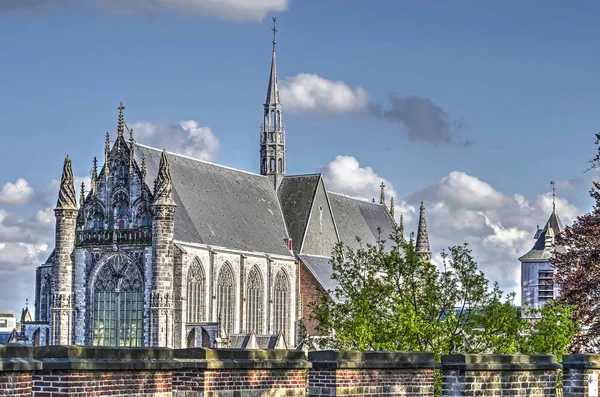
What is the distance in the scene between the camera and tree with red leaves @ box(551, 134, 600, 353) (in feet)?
104

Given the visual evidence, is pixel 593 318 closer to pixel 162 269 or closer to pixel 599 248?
pixel 599 248

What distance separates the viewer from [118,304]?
7056cm

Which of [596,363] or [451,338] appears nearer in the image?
[596,363]

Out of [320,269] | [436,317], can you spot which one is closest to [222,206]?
[320,269]

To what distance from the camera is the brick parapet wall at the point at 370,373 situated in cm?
1498

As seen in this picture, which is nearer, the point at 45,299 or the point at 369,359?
the point at 369,359

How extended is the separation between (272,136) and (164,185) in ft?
72.7

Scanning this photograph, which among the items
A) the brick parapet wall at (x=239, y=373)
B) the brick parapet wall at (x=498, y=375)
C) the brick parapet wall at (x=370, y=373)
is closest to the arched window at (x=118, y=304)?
the brick parapet wall at (x=498, y=375)

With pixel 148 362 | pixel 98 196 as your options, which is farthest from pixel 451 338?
pixel 98 196

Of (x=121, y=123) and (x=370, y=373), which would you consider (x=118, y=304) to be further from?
(x=370, y=373)

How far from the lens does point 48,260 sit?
8012cm

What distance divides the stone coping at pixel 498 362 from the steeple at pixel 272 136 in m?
70.6

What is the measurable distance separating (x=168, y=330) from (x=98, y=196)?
10109 millimetres

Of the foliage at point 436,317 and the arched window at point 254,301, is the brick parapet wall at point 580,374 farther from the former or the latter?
the arched window at point 254,301
